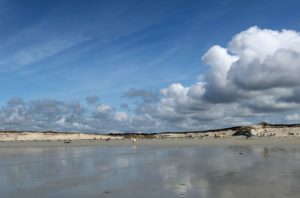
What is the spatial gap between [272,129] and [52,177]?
67.5m

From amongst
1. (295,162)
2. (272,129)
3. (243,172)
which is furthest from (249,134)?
(243,172)

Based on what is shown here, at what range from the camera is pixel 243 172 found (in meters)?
18.6

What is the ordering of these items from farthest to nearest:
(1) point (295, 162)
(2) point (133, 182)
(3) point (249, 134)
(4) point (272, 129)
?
1. (4) point (272, 129)
2. (3) point (249, 134)
3. (1) point (295, 162)
4. (2) point (133, 182)

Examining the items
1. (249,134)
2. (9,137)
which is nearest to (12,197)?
(249,134)

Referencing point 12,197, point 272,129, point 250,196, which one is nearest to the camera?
point 250,196

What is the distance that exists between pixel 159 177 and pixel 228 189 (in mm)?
4409

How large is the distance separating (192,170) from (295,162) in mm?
6078

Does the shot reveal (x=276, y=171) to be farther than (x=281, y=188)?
Yes

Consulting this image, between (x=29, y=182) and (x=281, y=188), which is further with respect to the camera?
(x=29, y=182)

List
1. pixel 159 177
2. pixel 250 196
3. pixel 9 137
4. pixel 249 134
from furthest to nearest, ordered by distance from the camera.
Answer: pixel 9 137 → pixel 249 134 → pixel 159 177 → pixel 250 196

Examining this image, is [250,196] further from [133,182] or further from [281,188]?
[133,182]

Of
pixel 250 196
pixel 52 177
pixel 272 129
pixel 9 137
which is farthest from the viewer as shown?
pixel 9 137

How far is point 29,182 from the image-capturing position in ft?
57.6

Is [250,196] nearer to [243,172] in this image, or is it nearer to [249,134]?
[243,172]
